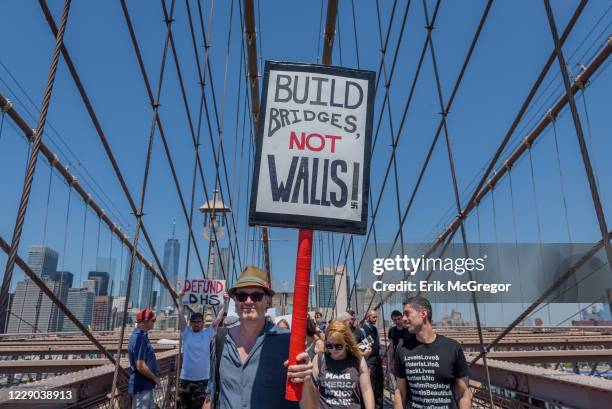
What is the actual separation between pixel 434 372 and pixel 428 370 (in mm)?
38

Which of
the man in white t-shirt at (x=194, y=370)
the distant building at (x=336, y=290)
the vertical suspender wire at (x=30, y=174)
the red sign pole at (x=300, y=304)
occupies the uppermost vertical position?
the distant building at (x=336, y=290)

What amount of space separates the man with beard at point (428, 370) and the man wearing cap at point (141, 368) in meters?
2.46

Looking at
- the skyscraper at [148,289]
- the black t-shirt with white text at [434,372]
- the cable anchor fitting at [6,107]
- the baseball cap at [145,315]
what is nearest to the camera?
the black t-shirt with white text at [434,372]

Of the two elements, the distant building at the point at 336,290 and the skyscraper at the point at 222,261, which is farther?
the distant building at the point at 336,290

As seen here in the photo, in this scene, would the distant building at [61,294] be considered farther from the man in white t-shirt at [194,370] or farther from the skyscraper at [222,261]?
the man in white t-shirt at [194,370]

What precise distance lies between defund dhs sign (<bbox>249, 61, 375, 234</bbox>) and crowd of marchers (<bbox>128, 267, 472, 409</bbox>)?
16.3 inches

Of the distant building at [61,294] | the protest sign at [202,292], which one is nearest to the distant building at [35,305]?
Result: the distant building at [61,294]

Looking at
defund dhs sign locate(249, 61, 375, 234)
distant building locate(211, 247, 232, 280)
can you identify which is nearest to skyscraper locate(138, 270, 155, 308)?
distant building locate(211, 247, 232, 280)

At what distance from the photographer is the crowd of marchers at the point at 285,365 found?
1.87 m

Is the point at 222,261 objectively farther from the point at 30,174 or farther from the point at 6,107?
the point at 30,174

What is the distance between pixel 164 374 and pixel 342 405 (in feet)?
13.2

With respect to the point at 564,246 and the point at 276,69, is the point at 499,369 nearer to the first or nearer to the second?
the point at 276,69

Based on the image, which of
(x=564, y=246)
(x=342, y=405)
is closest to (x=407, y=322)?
(x=342, y=405)

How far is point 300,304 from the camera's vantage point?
179 centimetres
